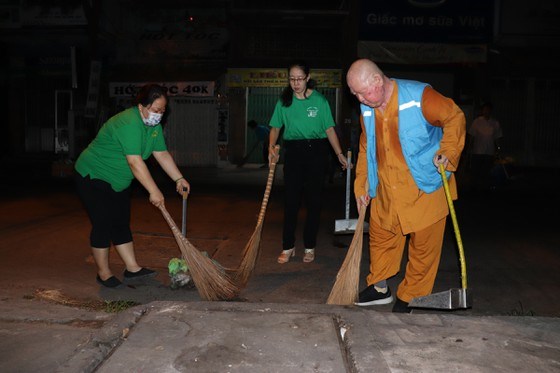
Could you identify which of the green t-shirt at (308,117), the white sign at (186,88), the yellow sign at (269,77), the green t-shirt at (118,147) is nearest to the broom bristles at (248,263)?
the green t-shirt at (308,117)

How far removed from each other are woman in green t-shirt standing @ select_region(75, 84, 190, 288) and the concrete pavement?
367 mm

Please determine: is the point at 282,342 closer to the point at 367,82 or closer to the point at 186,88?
the point at 367,82

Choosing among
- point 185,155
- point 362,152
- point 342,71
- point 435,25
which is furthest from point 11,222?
point 435,25

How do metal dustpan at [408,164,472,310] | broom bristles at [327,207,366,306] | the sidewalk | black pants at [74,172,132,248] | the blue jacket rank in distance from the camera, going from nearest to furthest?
the sidewalk → metal dustpan at [408,164,472,310] → the blue jacket → broom bristles at [327,207,366,306] → black pants at [74,172,132,248]

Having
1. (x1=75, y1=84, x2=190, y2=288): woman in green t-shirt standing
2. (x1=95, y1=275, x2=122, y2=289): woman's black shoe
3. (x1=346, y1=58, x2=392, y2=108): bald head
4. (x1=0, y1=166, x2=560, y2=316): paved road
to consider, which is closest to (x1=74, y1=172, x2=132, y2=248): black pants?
(x1=75, y1=84, x2=190, y2=288): woman in green t-shirt standing

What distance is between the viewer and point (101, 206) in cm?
462

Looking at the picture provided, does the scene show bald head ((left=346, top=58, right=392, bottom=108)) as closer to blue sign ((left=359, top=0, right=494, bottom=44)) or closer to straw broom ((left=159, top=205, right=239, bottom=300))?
straw broom ((left=159, top=205, right=239, bottom=300))

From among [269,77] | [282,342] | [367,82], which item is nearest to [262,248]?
[367,82]

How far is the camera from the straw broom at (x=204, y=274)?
4328 millimetres

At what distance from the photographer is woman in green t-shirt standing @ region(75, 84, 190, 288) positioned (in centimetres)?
438

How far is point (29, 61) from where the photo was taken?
19203 millimetres

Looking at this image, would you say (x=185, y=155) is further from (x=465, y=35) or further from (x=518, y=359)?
(x=518, y=359)

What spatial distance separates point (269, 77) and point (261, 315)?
14239 millimetres

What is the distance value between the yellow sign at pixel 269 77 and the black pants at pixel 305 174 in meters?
11.8
